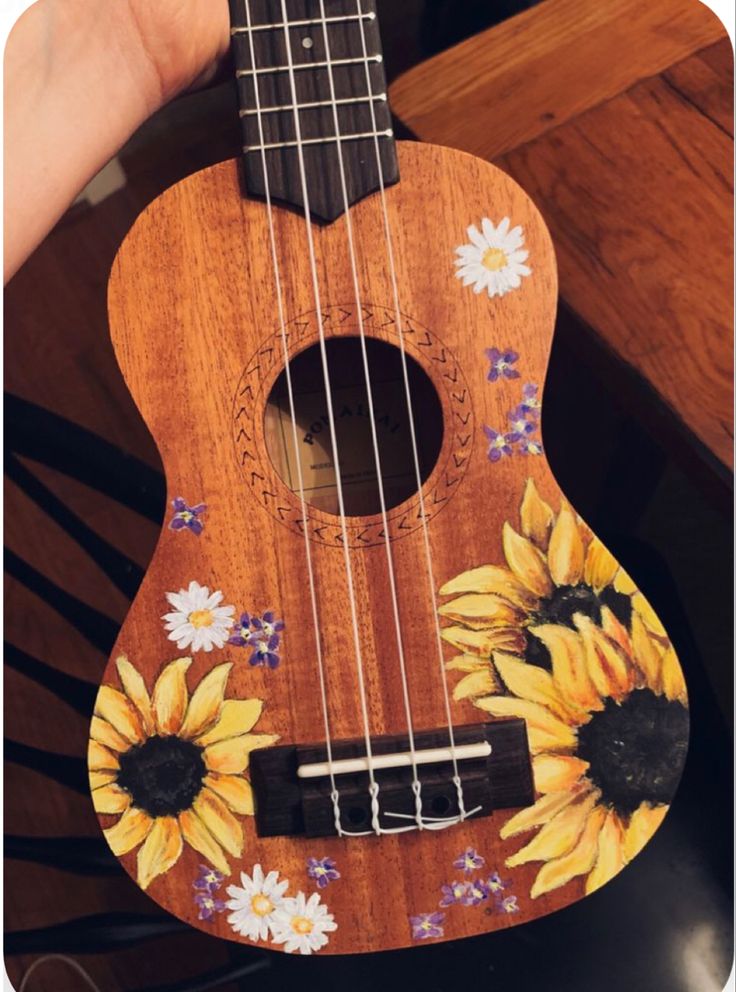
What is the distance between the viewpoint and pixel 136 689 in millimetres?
767

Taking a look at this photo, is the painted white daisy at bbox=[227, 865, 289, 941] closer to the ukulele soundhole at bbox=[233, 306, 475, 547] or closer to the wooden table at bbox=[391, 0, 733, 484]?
the ukulele soundhole at bbox=[233, 306, 475, 547]

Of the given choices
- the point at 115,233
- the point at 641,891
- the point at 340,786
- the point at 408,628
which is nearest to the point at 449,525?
the point at 408,628

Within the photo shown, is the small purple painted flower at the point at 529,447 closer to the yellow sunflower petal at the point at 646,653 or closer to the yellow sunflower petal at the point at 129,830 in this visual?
the yellow sunflower petal at the point at 646,653

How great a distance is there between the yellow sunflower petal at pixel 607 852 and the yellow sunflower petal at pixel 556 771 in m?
0.04

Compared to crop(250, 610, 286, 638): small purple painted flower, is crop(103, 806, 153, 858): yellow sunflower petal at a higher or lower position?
lower

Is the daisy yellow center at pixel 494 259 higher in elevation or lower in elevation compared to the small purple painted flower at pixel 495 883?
higher

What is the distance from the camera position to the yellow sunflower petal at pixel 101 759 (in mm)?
765

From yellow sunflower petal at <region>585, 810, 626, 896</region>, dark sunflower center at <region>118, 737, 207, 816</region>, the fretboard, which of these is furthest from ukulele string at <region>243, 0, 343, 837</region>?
yellow sunflower petal at <region>585, 810, 626, 896</region>

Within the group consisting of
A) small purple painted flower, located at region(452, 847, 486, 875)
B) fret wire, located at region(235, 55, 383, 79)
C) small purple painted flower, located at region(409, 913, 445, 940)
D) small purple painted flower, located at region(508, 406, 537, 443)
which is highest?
fret wire, located at region(235, 55, 383, 79)

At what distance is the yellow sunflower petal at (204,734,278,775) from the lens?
76cm

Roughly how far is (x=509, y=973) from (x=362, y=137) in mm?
755

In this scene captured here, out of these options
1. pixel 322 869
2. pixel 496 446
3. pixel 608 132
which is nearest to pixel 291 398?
pixel 496 446

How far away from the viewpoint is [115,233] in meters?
1.47

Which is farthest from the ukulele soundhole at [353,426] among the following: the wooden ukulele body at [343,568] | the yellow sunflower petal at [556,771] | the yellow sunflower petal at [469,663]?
the yellow sunflower petal at [556,771]
